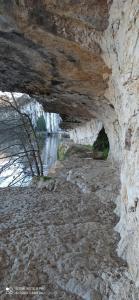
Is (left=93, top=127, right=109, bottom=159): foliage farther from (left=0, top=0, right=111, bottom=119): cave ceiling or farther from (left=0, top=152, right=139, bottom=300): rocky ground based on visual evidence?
(left=0, top=0, right=111, bottom=119): cave ceiling

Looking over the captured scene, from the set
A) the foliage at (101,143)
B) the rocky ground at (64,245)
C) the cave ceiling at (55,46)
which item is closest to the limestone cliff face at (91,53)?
the cave ceiling at (55,46)

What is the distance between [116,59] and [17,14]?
79cm

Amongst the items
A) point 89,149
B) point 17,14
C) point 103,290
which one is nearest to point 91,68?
point 17,14

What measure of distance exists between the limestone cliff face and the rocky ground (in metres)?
0.16

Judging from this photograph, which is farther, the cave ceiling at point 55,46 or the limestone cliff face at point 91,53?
the cave ceiling at point 55,46

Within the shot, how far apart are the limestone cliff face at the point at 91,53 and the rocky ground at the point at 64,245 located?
0.16 m

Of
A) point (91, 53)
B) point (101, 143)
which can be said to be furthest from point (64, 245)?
point (101, 143)

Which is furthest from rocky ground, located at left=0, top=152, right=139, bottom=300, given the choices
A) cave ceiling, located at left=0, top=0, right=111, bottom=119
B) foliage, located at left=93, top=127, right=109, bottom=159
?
foliage, located at left=93, top=127, right=109, bottom=159

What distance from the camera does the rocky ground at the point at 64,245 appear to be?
1794mm

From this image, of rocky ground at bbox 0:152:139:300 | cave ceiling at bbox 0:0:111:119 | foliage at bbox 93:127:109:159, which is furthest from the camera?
foliage at bbox 93:127:109:159

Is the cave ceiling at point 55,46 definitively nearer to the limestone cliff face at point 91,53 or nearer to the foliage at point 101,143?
the limestone cliff face at point 91,53

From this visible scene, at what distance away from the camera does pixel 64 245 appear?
2225 mm

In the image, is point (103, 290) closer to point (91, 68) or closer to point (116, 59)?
point (116, 59)

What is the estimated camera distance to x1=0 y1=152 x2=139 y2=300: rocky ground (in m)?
1.79
